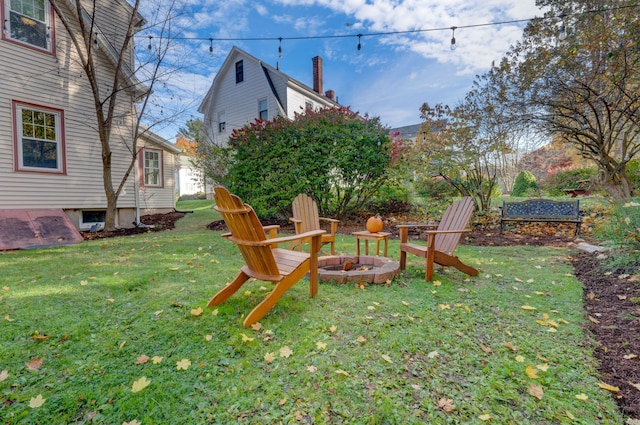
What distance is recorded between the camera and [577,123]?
23.0ft

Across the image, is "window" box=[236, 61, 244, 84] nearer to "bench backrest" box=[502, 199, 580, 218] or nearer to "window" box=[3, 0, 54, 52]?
"window" box=[3, 0, 54, 52]

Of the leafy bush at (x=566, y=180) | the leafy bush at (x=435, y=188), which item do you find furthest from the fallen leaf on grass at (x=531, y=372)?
the leafy bush at (x=566, y=180)

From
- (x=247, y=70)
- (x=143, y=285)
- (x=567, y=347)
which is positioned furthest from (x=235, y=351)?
(x=247, y=70)

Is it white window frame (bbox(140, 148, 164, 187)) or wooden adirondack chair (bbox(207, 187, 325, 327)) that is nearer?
wooden adirondack chair (bbox(207, 187, 325, 327))

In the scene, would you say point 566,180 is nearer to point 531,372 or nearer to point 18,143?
point 531,372

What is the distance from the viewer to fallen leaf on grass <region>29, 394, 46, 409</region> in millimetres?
1492

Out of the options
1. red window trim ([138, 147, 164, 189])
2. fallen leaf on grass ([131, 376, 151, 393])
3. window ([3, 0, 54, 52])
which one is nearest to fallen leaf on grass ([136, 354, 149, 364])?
fallen leaf on grass ([131, 376, 151, 393])

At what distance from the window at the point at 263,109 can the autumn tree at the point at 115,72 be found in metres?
6.11

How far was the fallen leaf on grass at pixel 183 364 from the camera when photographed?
5.94ft

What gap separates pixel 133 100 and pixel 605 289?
11.0 meters

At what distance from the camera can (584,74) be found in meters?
6.20

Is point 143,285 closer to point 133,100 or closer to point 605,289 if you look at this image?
point 605,289

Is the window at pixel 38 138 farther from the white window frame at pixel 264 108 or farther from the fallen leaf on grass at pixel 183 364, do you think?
the white window frame at pixel 264 108

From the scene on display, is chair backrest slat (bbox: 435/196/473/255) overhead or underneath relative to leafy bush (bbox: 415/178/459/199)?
underneath
